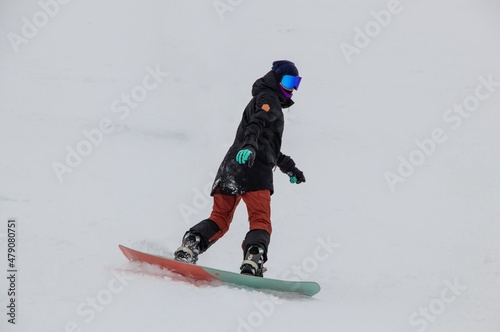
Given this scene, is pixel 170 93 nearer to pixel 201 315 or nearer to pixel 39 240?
pixel 39 240

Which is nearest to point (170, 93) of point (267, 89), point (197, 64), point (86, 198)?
point (197, 64)

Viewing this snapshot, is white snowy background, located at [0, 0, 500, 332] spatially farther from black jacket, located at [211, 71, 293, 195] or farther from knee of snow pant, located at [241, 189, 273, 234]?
black jacket, located at [211, 71, 293, 195]

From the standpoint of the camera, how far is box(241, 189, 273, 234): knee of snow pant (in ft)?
16.5

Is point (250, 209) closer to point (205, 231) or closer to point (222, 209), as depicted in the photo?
point (222, 209)

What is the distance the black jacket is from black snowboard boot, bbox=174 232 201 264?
1.45ft

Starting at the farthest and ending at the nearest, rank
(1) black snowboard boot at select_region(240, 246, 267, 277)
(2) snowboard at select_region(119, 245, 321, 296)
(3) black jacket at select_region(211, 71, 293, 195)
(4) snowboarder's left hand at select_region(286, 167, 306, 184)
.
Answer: (4) snowboarder's left hand at select_region(286, 167, 306, 184), (3) black jacket at select_region(211, 71, 293, 195), (1) black snowboard boot at select_region(240, 246, 267, 277), (2) snowboard at select_region(119, 245, 321, 296)

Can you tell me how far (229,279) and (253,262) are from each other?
257 millimetres

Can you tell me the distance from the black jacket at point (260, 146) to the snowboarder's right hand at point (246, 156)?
0.25 meters

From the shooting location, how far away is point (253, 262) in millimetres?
4770

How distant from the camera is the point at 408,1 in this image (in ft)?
59.1

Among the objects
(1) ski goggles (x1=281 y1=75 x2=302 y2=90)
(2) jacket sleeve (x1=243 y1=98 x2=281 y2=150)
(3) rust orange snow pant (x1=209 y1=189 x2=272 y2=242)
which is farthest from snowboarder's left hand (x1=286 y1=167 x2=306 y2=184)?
(1) ski goggles (x1=281 y1=75 x2=302 y2=90)

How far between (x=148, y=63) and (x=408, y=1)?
8.41 m

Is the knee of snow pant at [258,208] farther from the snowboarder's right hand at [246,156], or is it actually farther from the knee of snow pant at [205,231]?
the snowboarder's right hand at [246,156]

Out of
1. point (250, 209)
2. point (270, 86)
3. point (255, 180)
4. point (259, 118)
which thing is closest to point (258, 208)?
point (250, 209)
